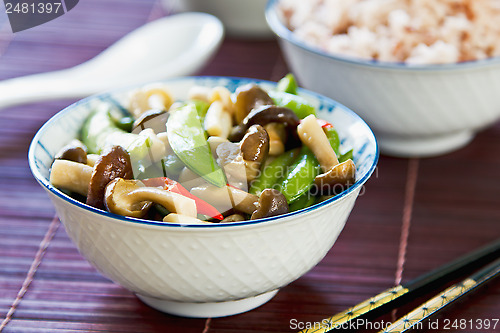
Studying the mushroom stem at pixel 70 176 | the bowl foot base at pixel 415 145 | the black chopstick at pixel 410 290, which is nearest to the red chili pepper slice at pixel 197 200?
the mushroom stem at pixel 70 176

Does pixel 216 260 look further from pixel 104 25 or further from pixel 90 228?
pixel 104 25

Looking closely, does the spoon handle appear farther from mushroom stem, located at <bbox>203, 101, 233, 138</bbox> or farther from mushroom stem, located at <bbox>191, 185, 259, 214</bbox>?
mushroom stem, located at <bbox>191, 185, 259, 214</bbox>

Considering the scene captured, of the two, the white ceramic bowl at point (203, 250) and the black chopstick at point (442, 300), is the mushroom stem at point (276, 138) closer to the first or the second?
the white ceramic bowl at point (203, 250)

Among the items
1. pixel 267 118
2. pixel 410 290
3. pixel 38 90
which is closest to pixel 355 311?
pixel 410 290

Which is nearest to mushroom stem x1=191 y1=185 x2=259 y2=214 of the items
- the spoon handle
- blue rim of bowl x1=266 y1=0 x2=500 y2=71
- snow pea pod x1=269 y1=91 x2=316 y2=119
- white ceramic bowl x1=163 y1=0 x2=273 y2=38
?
snow pea pod x1=269 y1=91 x2=316 y2=119

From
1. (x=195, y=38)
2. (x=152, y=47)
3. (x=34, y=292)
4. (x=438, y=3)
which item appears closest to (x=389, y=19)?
(x=438, y=3)
